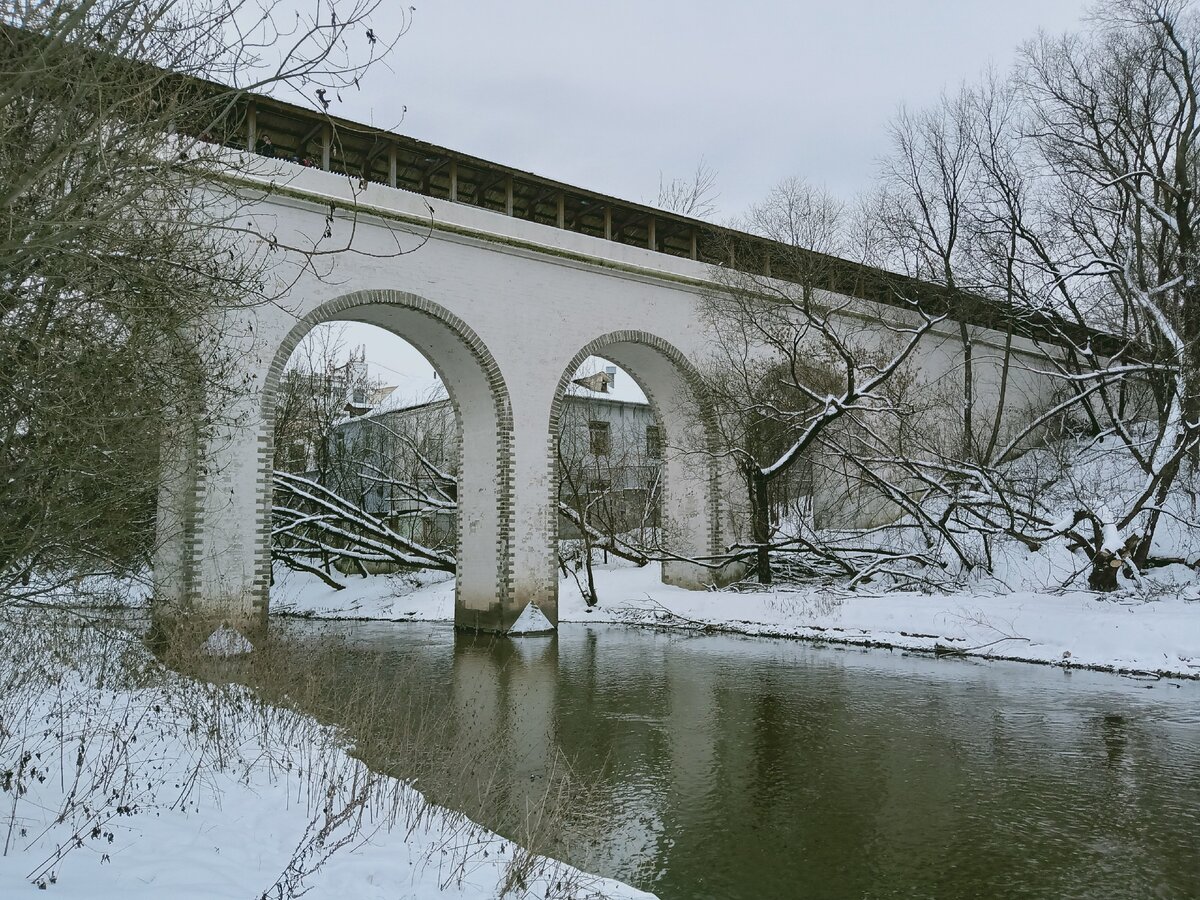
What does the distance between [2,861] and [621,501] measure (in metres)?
22.8

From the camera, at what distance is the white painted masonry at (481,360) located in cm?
1124

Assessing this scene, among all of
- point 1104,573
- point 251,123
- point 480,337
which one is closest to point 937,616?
point 1104,573

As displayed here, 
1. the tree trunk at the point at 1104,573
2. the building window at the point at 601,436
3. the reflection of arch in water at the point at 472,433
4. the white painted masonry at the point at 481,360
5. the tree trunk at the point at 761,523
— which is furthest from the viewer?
the building window at the point at 601,436

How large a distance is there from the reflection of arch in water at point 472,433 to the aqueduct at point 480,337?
0.03m

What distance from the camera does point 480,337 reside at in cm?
1353

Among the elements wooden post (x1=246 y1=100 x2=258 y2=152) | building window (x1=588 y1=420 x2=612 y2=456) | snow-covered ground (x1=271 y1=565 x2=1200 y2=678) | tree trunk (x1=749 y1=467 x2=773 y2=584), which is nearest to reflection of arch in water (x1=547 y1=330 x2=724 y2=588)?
tree trunk (x1=749 y1=467 x2=773 y2=584)

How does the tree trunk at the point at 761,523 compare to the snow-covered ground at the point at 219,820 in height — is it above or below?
above

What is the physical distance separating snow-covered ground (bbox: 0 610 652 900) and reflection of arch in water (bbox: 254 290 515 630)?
24.8 ft

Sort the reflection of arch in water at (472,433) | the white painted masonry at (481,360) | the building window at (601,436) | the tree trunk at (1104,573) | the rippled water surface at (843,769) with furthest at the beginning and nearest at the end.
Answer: the building window at (601,436) → the reflection of arch in water at (472,433) → the tree trunk at (1104,573) → the white painted masonry at (481,360) → the rippled water surface at (843,769)

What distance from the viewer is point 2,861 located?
11.4ft

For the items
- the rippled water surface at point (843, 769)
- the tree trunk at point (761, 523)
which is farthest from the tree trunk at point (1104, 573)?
the tree trunk at point (761, 523)

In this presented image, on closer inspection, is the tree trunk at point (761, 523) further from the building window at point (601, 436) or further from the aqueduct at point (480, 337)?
the building window at point (601, 436)

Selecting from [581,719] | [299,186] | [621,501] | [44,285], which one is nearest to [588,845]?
[581,719]

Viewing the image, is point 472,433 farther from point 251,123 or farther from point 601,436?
point 601,436
